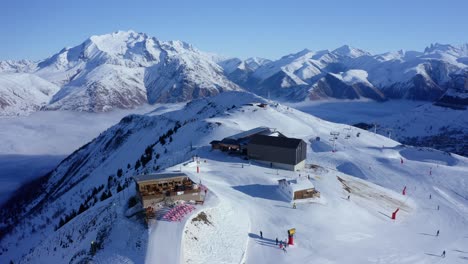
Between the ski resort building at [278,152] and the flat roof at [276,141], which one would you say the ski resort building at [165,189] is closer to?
the ski resort building at [278,152]

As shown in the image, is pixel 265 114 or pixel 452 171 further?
pixel 265 114

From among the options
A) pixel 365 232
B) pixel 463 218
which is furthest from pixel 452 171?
pixel 365 232

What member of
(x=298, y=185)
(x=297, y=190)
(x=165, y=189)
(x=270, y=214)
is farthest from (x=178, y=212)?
(x=298, y=185)

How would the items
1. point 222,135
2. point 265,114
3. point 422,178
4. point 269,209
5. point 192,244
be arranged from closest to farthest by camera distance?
point 192,244 → point 269,209 → point 422,178 → point 222,135 → point 265,114

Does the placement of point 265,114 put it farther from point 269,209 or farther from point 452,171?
point 269,209

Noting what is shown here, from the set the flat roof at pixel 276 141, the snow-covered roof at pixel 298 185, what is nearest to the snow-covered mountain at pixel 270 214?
the snow-covered roof at pixel 298 185

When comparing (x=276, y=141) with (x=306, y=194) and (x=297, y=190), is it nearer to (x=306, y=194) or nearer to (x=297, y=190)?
(x=306, y=194)

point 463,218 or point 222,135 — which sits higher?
point 222,135

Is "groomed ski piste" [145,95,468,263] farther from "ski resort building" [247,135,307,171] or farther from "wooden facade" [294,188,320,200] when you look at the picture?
"ski resort building" [247,135,307,171]
